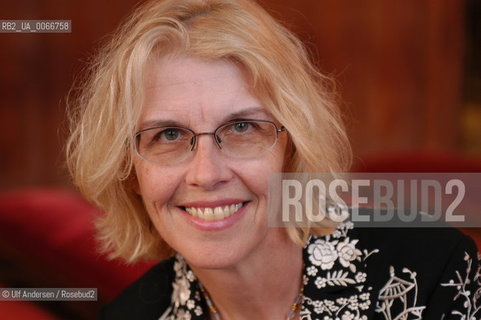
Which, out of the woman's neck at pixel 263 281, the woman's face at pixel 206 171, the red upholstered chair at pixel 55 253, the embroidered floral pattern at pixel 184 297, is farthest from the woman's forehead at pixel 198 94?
the red upholstered chair at pixel 55 253

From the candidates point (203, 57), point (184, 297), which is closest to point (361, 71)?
point (184, 297)

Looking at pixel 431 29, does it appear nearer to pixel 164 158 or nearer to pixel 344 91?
pixel 344 91

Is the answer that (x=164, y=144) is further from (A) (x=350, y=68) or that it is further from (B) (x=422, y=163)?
(A) (x=350, y=68)

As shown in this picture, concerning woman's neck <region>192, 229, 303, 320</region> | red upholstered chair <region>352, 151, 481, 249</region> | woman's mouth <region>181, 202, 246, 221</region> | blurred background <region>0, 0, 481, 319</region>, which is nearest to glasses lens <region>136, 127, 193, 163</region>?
woman's mouth <region>181, 202, 246, 221</region>

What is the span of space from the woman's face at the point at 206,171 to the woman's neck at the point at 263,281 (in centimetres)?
5

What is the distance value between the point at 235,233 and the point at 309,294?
21 centimetres

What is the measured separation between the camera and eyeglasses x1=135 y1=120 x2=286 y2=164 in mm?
1386

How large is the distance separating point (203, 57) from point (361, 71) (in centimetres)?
336

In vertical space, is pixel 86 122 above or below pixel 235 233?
above

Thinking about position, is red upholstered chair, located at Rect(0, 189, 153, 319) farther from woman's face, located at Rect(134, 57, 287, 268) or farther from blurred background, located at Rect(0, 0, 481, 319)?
blurred background, located at Rect(0, 0, 481, 319)

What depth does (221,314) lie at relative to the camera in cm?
165

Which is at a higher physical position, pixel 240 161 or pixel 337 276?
pixel 240 161

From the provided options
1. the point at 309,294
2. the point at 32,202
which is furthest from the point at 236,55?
the point at 32,202

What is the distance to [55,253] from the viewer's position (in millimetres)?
2416
